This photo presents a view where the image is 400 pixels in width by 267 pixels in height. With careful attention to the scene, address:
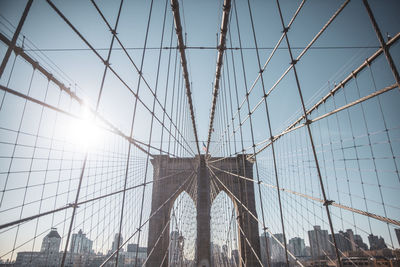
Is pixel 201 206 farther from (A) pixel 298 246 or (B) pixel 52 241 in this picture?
(B) pixel 52 241

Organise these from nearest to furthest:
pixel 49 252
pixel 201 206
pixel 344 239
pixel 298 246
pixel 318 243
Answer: pixel 318 243 < pixel 201 206 < pixel 344 239 < pixel 49 252 < pixel 298 246

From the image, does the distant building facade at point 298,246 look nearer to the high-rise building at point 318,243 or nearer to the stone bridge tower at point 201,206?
the high-rise building at point 318,243

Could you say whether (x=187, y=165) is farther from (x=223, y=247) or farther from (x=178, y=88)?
(x=178, y=88)

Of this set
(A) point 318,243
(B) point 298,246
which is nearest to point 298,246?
(B) point 298,246

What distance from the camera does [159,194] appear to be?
16297 millimetres

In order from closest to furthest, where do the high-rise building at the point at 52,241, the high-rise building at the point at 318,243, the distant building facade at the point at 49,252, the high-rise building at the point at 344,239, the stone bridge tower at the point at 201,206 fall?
the high-rise building at the point at 344,239 < the high-rise building at the point at 318,243 < the distant building facade at the point at 49,252 < the stone bridge tower at the point at 201,206 < the high-rise building at the point at 52,241

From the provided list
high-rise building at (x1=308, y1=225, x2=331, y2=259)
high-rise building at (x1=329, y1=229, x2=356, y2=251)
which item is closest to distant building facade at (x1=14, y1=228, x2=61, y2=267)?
high-rise building at (x1=308, y1=225, x2=331, y2=259)

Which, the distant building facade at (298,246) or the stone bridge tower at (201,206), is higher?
the stone bridge tower at (201,206)

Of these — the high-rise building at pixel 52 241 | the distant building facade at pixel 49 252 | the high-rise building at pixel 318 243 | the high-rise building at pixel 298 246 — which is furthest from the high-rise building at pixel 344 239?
the high-rise building at pixel 52 241

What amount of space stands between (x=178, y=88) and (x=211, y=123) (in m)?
3.15

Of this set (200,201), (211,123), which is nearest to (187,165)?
(211,123)

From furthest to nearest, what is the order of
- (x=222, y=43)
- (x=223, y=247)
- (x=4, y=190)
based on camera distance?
1. (x=223, y=247)
2. (x=222, y=43)
3. (x=4, y=190)

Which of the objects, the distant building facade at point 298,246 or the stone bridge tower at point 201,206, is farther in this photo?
the distant building facade at point 298,246

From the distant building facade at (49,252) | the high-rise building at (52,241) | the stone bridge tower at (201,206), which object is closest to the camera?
the distant building facade at (49,252)
